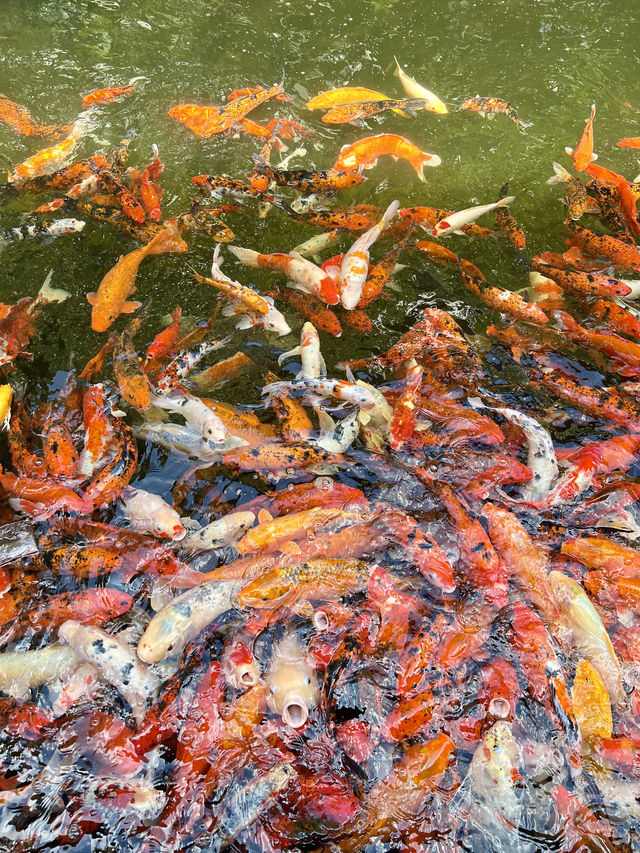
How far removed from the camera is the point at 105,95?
18.2ft

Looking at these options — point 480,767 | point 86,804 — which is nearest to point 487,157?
point 480,767

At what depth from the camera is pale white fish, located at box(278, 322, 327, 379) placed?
3.85 metres

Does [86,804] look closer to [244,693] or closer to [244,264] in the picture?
[244,693]

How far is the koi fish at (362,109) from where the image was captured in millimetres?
5555

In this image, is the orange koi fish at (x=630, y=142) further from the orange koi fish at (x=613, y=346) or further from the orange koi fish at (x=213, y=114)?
the orange koi fish at (x=213, y=114)

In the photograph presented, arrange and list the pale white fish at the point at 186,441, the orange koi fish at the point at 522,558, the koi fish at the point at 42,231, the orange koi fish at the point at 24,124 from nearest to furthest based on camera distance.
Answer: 1. the orange koi fish at the point at 522,558
2. the pale white fish at the point at 186,441
3. the koi fish at the point at 42,231
4. the orange koi fish at the point at 24,124

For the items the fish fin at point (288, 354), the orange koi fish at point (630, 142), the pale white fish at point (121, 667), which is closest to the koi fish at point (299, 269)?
the fish fin at point (288, 354)

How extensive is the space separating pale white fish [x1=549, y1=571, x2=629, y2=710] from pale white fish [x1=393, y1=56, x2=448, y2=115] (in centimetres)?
508

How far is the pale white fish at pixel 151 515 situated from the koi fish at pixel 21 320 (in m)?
1.50

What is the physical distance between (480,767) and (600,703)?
691mm

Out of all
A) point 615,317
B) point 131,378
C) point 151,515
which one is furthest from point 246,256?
point 615,317

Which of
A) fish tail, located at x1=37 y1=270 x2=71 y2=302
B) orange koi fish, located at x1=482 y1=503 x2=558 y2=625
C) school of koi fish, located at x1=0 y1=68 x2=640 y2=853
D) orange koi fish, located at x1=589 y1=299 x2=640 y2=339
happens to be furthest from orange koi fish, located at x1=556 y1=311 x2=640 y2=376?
fish tail, located at x1=37 y1=270 x2=71 y2=302

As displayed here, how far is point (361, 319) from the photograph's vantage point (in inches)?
166

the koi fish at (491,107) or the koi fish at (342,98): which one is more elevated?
the koi fish at (491,107)
